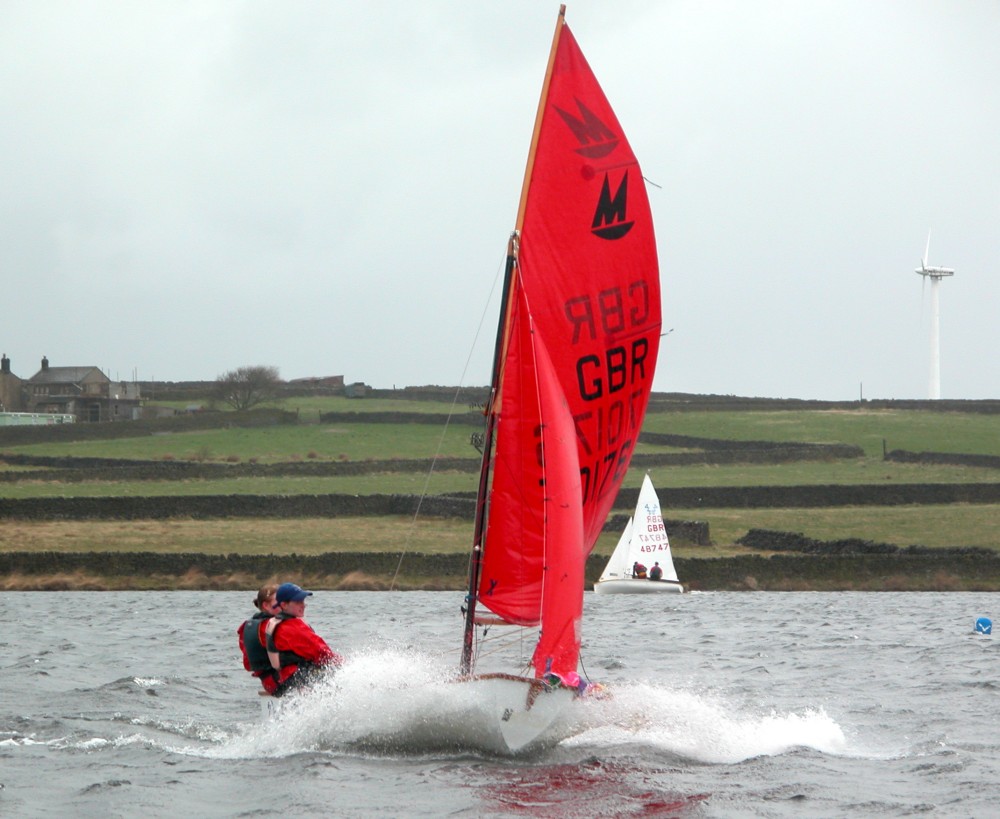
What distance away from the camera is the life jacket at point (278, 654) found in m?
14.9

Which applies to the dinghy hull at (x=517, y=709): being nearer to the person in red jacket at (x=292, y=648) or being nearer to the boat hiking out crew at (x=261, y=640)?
the person in red jacket at (x=292, y=648)

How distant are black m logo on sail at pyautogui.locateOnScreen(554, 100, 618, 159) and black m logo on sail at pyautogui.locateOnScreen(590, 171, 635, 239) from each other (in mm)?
280

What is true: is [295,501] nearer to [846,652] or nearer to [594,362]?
[846,652]

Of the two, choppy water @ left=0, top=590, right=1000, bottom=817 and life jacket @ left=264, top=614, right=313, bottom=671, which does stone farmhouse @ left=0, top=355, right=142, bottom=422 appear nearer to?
choppy water @ left=0, top=590, right=1000, bottom=817

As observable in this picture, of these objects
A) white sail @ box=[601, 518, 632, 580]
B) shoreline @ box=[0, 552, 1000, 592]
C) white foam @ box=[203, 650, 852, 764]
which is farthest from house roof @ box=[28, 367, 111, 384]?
white foam @ box=[203, 650, 852, 764]

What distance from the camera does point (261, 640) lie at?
1509 centimetres

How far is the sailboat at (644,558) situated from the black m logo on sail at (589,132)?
25985 mm

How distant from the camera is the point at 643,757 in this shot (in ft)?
49.1

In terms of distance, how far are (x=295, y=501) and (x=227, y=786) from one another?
37593 mm

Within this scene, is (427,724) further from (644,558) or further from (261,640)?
(644,558)

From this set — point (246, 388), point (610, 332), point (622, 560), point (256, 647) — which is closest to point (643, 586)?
point (622, 560)

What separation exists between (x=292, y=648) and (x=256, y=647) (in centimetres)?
50

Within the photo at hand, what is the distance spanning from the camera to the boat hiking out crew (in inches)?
593

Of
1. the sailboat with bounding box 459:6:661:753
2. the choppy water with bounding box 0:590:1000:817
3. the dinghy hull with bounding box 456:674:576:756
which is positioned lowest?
the choppy water with bounding box 0:590:1000:817
